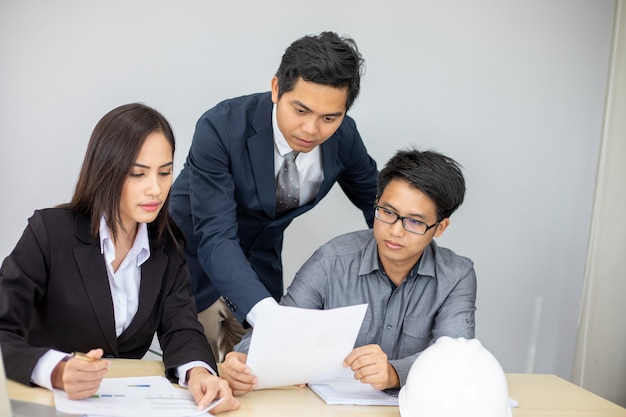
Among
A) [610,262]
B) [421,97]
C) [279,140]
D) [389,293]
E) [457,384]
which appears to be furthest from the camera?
[421,97]

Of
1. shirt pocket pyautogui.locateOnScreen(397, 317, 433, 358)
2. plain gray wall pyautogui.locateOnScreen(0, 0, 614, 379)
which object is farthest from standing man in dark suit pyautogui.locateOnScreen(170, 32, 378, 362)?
plain gray wall pyautogui.locateOnScreen(0, 0, 614, 379)

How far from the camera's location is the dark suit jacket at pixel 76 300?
67.6 inches

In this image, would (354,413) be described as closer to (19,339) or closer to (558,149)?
(19,339)

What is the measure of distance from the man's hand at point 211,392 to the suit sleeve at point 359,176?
1030 millimetres

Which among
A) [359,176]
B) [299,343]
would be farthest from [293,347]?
[359,176]

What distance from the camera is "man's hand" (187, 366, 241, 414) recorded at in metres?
1.56

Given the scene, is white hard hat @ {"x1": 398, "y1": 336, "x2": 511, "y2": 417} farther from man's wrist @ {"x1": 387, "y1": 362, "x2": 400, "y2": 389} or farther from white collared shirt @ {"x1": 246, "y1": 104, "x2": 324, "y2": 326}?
white collared shirt @ {"x1": 246, "y1": 104, "x2": 324, "y2": 326}

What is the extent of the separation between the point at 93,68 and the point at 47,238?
1.50m

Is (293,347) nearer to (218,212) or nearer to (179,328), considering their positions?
(179,328)

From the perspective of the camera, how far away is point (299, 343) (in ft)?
5.38

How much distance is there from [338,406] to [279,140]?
2.94ft

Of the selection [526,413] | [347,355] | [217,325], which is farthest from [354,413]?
[217,325]

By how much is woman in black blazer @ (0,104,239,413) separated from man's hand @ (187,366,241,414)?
0.04 ft

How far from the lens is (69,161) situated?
10.3 ft
